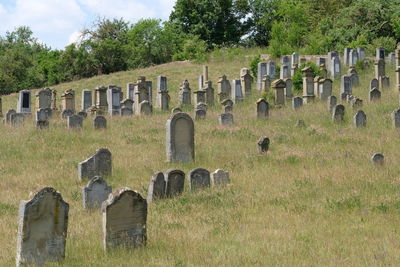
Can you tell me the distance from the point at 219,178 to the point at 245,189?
72 centimetres

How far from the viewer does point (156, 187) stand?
451 inches

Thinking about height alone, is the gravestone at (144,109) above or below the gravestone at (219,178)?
above

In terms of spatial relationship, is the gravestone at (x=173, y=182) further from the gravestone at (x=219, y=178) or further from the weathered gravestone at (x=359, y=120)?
the weathered gravestone at (x=359, y=120)

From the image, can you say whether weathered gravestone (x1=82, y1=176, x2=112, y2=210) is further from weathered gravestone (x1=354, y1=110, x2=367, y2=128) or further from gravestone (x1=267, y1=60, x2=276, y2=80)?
gravestone (x1=267, y1=60, x2=276, y2=80)

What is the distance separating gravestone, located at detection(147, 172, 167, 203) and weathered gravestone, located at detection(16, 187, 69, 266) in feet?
11.5

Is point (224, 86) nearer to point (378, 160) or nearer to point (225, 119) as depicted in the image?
point (225, 119)

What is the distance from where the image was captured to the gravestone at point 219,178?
12469mm

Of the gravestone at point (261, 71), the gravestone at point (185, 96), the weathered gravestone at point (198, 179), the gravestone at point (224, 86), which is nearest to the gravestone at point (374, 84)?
the gravestone at point (261, 71)

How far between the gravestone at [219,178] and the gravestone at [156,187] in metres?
1.27

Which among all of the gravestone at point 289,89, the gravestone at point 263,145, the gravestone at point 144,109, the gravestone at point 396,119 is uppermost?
the gravestone at point 289,89

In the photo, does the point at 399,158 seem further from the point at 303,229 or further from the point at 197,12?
the point at 197,12

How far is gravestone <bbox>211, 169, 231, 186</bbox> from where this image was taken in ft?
40.9

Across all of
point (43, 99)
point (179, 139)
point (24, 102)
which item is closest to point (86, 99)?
point (43, 99)

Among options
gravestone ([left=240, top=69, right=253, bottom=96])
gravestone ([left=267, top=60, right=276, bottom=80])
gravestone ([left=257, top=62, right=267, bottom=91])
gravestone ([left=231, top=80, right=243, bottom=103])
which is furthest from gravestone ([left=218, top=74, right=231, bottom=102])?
gravestone ([left=267, top=60, right=276, bottom=80])
